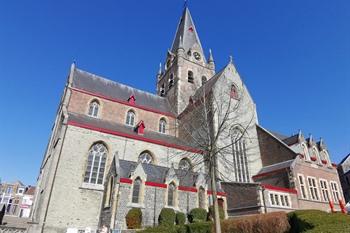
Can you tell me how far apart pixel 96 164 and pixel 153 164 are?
3.79 m

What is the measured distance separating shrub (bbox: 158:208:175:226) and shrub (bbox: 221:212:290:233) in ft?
14.8

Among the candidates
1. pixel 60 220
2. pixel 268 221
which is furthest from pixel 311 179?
pixel 60 220

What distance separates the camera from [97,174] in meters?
15.9

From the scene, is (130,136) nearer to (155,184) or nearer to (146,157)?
(146,157)

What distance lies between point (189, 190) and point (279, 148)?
28.2ft

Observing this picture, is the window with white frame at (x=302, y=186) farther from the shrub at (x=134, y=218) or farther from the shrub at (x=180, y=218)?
the shrub at (x=134, y=218)

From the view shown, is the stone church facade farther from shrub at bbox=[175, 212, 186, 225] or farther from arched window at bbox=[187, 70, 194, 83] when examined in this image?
arched window at bbox=[187, 70, 194, 83]

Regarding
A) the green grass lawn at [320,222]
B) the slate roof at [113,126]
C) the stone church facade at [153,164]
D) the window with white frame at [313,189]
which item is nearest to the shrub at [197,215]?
the stone church facade at [153,164]

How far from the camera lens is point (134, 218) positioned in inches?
475

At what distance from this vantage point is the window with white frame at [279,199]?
1486cm

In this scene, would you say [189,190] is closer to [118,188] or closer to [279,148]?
[118,188]

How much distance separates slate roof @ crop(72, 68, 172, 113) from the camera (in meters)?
21.1

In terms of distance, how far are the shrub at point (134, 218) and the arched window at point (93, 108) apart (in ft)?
32.6

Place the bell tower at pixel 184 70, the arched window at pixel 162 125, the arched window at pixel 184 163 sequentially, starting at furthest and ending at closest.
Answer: the bell tower at pixel 184 70 → the arched window at pixel 162 125 → the arched window at pixel 184 163
